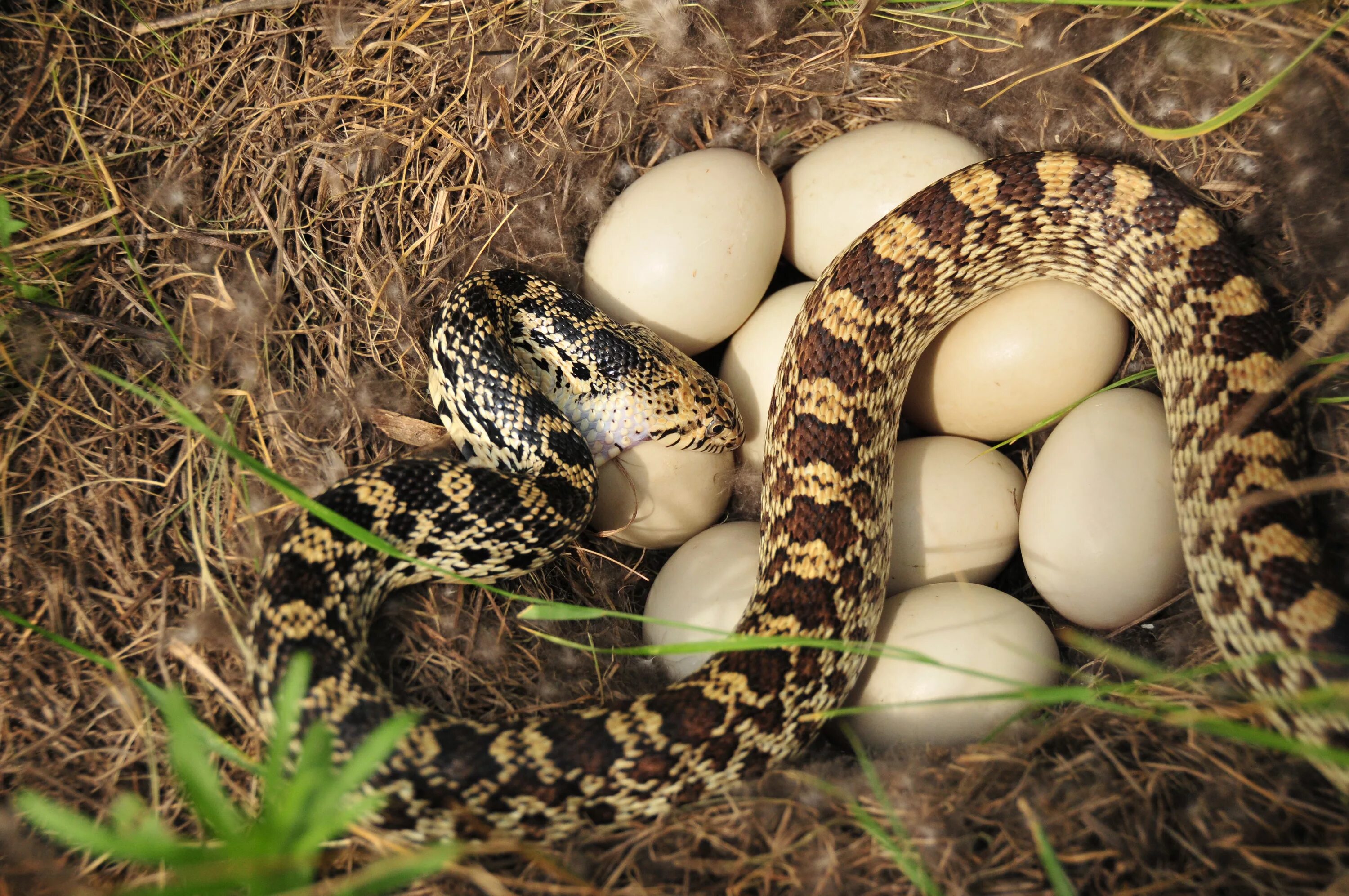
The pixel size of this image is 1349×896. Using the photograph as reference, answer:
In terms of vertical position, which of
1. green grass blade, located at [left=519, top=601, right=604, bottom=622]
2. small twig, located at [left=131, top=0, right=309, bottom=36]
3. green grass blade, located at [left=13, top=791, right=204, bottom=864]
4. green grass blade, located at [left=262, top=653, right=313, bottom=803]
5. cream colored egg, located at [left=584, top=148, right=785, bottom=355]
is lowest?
green grass blade, located at [left=519, top=601, right=604, bottom=622]

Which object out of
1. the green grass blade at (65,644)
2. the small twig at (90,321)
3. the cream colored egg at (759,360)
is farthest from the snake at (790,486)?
the small twig at (90,321)

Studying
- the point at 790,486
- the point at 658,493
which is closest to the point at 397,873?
the point at 790,486

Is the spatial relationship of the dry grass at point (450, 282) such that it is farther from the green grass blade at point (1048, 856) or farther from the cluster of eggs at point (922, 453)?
the cluster of eggs at point (922, 453)

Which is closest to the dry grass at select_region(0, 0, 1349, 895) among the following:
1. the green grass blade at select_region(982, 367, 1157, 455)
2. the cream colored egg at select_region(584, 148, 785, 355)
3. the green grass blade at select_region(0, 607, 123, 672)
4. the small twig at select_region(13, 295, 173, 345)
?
the small twig at select_region(13, 295, 173, 345)

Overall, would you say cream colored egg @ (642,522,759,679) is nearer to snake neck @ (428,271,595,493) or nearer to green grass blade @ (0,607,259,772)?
snake neck @ (428,271,595,493)

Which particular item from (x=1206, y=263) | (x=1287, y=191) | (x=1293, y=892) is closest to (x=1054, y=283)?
(x=1206, y=263)

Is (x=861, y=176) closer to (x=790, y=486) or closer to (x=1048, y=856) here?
(x=790, y=486)
